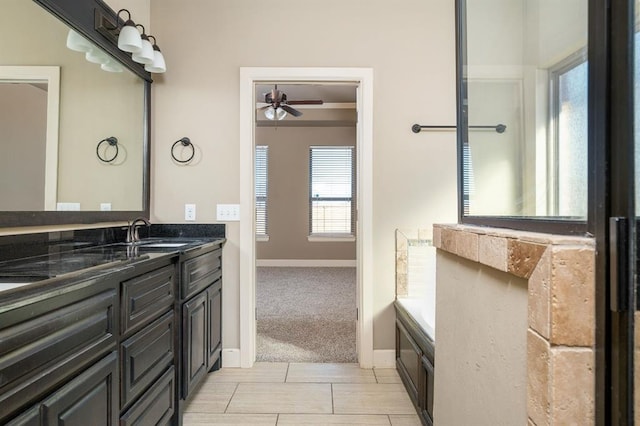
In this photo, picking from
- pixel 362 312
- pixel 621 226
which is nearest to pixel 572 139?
pixel 621 226

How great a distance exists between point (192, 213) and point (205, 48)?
4.07 feet

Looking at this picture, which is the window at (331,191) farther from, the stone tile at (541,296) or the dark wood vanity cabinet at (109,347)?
the stone tile at (541,296)

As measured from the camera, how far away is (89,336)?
1.10 m

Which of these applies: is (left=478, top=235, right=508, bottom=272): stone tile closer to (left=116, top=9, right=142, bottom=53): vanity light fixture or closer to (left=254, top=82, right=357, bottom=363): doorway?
(left=116, top=9, right=142, bottom=53): vanity light fixture

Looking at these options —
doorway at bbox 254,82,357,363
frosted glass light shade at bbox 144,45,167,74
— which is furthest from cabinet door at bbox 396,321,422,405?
doorway at bbox 254,82,357,363

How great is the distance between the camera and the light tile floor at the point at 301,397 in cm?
196

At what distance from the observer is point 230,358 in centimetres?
257

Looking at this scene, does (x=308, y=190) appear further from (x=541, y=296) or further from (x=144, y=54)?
(x=541, y=296)

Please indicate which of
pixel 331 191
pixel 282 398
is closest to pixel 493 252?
pixel 282 398

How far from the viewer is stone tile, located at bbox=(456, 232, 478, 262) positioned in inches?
35.1

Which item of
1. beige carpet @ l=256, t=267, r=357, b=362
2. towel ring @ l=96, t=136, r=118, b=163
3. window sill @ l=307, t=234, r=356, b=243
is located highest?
towel ring @ l=96, t=136, r=118, b=163

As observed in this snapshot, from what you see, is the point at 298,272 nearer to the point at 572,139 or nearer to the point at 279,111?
the point at 279,111

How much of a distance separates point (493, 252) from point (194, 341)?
1.80 m

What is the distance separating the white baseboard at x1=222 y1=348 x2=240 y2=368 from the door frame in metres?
0.03
